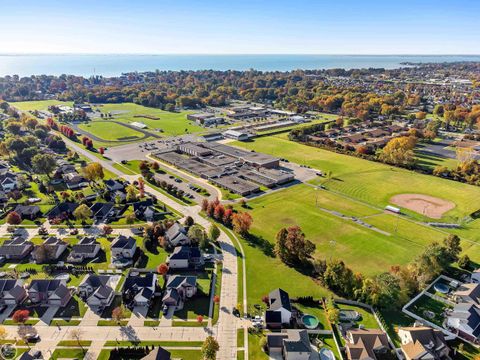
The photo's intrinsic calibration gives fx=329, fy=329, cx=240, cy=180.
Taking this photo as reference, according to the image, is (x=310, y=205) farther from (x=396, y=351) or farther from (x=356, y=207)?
(x=396, y=351)

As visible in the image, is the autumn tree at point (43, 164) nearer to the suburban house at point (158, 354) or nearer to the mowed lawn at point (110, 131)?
the mowed lawn at point (110, 131)

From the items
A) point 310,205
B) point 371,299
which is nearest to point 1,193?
point 310,205

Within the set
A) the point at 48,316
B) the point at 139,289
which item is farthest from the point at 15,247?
the point at 139,289

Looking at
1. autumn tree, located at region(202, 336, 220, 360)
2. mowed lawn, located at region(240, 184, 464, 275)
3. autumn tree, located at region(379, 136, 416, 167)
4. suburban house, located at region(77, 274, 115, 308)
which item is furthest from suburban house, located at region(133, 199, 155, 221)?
autumn tree, located at region(379, 136, 416, 167)

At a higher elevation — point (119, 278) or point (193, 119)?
point (193, 119)

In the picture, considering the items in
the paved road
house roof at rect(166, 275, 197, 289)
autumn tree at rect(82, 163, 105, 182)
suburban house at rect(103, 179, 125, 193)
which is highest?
autumn tree at rect(82, 163, 105, 182)

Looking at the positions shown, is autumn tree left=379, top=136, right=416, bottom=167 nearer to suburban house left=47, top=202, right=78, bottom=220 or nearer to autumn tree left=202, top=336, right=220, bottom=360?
autumn tree left=202, top=336, right=220, bottom=360

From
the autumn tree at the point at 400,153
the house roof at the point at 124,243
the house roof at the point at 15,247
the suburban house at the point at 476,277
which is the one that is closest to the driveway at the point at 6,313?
the house roof at the point at 15,247
